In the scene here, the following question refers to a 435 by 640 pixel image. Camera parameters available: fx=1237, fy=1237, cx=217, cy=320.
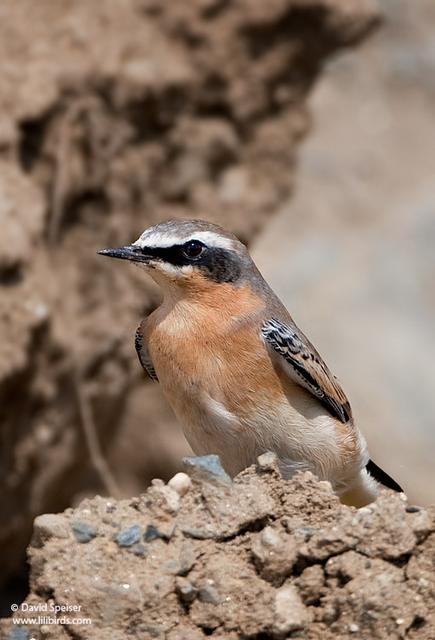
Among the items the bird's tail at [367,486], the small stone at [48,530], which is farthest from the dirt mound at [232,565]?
the bird's tail at [367,486]

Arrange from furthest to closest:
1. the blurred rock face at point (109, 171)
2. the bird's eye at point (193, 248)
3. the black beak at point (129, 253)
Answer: the blurred rock face at point (109, 171)
the bird's eye at point (193, 248)
the black beak at point (129, 253)

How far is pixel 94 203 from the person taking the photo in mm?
13141

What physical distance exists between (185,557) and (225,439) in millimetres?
1438

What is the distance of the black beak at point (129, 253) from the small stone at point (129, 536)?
1968 millimetres

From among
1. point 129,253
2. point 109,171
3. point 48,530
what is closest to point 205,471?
point 48,530

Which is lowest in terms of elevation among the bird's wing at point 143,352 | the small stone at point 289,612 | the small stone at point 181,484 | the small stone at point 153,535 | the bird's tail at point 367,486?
the small stone at point 289,612

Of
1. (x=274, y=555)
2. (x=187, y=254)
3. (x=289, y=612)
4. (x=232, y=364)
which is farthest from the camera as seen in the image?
(x=187, y=254)

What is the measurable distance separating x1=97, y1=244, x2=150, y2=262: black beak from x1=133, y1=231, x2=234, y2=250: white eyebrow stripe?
0.04 m

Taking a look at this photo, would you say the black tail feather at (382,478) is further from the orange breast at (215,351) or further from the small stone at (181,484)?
the small stone at (181,484)

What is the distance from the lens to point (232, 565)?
19.7 ft

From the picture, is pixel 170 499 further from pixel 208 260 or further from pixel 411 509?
pixel 208 260

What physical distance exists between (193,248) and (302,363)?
0.99 m

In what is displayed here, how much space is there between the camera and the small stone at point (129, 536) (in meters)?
6.17

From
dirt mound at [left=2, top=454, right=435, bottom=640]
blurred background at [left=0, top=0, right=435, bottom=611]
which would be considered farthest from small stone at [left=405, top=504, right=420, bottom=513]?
blurred background at [left=0, top=0, right=435, bottom=611]
